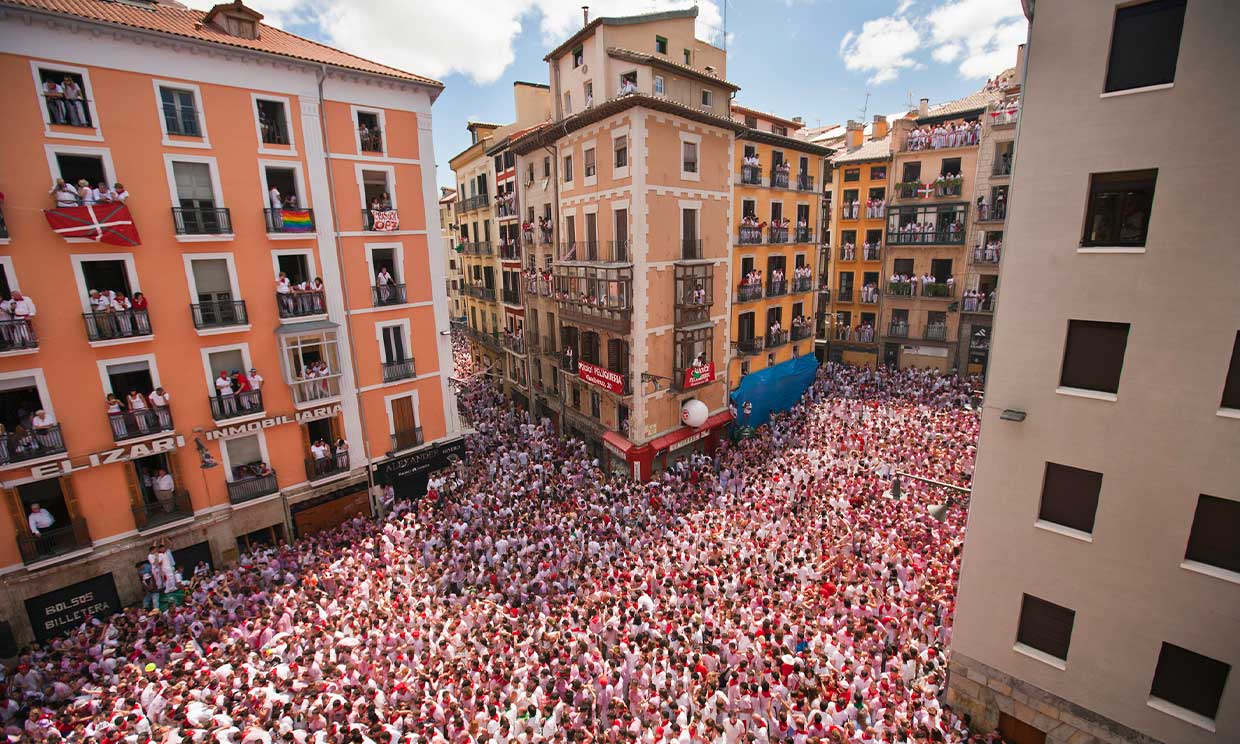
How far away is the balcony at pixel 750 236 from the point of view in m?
27.7

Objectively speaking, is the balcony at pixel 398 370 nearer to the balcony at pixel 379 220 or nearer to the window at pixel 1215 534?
the balcony at pixel 379 220

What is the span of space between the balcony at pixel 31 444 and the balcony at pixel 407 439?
10.0m

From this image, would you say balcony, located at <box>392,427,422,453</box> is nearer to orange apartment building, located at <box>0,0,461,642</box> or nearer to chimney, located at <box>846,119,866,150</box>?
orange apartment building, located at <box>0,0,461,642</box>

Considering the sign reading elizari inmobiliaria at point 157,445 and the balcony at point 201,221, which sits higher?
the balcony at point 201,221

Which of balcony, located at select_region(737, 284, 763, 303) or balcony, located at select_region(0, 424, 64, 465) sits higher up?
balcony, located at select_region(737, 284, 763, 303)

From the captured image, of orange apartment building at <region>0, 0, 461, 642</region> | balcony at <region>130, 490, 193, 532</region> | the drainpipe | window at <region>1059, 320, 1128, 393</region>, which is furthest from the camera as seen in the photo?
the drainpipe

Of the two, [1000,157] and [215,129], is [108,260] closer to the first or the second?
[215,129]

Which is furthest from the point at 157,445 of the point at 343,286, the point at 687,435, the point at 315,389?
the point at 687,435

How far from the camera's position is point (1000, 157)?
31.9m

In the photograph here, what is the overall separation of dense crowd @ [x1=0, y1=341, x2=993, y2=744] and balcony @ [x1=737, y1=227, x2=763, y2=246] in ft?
40.3

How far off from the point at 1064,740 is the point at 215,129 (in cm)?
2928

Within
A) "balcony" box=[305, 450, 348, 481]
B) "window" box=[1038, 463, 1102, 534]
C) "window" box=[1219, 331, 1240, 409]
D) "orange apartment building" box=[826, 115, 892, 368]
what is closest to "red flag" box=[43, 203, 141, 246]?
"balcony" box=[305, 450, 348, 481]

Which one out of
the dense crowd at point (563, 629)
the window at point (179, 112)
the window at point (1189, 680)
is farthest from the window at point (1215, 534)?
the window at point (179, 112)

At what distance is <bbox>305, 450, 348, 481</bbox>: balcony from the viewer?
2050 cm
